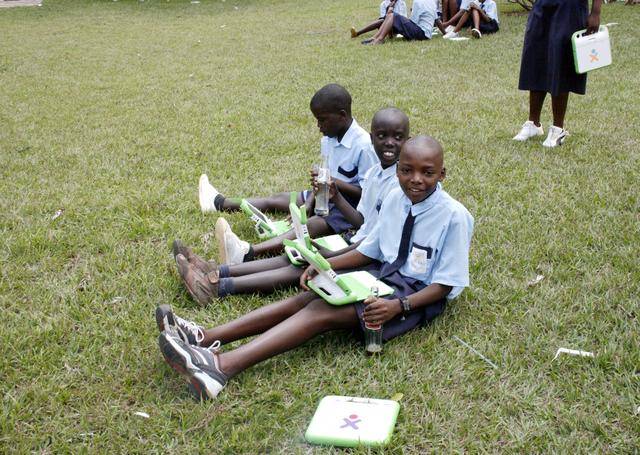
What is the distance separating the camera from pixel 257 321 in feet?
8.45

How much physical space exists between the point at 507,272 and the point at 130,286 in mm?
1915

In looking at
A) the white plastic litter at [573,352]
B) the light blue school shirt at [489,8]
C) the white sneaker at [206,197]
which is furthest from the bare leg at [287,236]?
the light blue school shirt at [489,8]

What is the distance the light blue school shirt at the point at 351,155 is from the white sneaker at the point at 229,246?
79cm

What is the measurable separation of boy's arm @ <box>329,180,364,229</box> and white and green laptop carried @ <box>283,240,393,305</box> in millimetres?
720

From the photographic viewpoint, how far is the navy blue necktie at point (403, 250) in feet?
8.62

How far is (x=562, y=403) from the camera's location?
223cm

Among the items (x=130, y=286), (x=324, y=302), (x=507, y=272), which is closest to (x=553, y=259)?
(x=507, y=272)

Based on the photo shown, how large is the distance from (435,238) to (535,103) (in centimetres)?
309

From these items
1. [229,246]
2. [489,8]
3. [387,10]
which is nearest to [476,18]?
[489,8]

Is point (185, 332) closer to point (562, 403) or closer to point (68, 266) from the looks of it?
point (68, 266)

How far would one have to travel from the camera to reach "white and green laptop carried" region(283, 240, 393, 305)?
2438 mm

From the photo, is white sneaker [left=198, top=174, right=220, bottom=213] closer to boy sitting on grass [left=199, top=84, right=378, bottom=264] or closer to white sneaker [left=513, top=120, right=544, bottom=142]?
boy sitting on grass [left=199, top=84, right=378, bottom=264]

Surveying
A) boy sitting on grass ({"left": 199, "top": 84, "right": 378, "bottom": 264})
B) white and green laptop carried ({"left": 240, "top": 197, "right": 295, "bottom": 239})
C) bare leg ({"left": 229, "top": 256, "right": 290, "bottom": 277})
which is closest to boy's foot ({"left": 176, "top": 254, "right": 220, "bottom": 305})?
bare leg ({"left": 229, "top": 256, "right": 290, "bottom": 277})

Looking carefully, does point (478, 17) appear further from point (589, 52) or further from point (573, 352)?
point (573, 352)
